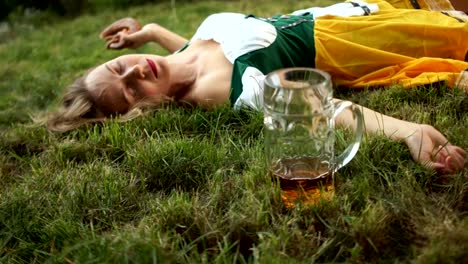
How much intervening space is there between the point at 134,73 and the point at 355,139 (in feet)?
2.62

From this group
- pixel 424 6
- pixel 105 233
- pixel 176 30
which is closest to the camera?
pixel 105 233

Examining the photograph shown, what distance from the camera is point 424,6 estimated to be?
1873 mm

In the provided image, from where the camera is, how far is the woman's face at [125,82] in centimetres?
172

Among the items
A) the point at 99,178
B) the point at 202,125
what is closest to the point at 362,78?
the point at 202,125

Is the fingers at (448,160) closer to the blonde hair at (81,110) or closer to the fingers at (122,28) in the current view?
the blonde hair at (81,110)

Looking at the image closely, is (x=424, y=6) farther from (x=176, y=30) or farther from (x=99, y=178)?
(x=176, y=30)

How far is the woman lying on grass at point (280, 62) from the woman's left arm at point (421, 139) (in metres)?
0.31

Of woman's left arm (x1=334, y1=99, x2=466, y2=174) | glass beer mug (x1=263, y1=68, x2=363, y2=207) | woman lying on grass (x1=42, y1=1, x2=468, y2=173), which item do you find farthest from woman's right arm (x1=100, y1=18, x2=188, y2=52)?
glass beer mug (x1=263, y1=68, x2=363, y2=207)

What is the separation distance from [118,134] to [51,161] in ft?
0.62

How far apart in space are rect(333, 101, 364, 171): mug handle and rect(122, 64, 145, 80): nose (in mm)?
715

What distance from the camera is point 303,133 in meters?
1.13

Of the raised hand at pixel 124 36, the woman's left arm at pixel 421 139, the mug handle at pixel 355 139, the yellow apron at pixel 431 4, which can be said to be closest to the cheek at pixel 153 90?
the raised hand at pixel 124 36

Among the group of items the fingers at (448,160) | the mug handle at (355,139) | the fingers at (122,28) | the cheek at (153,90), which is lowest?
the cheek at (153,90)

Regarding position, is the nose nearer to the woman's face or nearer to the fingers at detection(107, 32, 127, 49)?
the woman's face
